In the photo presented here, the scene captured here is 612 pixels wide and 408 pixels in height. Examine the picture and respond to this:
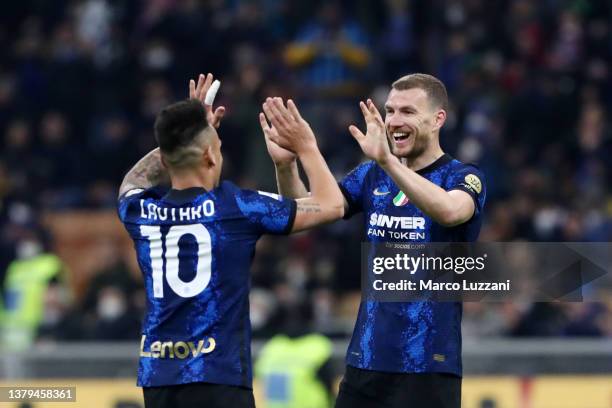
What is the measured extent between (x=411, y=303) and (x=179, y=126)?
1.46 meters

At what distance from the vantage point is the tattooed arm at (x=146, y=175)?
660 cm

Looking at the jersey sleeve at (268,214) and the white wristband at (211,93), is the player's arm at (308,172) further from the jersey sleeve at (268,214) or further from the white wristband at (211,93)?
the white wristband at (211,93)

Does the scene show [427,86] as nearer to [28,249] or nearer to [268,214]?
[268,214]

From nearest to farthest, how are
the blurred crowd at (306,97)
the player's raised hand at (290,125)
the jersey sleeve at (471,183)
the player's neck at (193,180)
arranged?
the player's neck at (193,180) → the player's raised hand at (290,125) → the jersey sleeve at (471,183) → the blurred crowd at (306,97)

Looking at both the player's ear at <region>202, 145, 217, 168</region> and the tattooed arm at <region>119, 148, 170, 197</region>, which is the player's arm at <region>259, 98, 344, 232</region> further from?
the tattooed arm at <region>119, 148, 170, 197</region>

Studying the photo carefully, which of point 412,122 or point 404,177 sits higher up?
point 412,122

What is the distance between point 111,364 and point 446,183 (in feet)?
17.7

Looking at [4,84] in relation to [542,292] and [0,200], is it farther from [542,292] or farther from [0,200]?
[542,292]

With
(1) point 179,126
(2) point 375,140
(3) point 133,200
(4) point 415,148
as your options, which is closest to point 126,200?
(3) point 133,200

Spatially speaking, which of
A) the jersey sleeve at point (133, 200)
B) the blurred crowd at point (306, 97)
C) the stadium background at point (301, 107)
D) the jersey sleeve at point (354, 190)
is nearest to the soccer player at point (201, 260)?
the jersey sleeve at point (133, 200)

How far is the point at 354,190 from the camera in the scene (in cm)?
698

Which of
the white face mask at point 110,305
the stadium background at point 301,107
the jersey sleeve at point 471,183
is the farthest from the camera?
the stadium background at point 301,107

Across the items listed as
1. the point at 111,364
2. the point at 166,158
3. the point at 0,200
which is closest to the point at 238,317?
the point at 166,158

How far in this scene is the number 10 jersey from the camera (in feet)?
19.7
